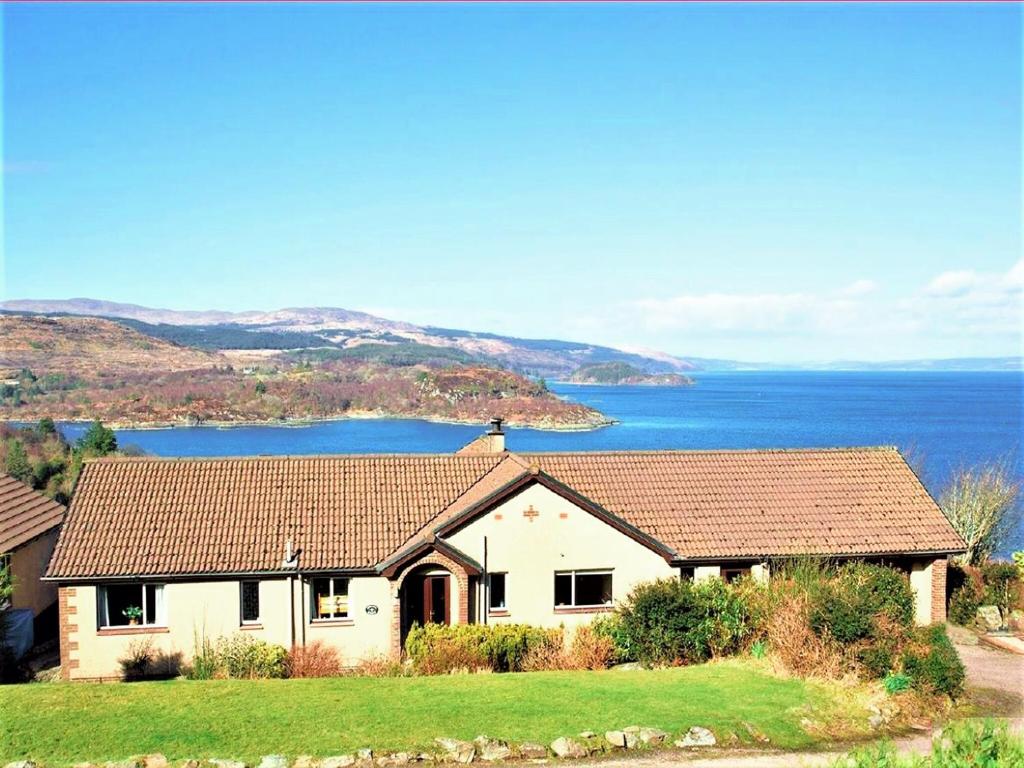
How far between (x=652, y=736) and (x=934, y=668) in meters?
6.38

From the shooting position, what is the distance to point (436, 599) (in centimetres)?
2264

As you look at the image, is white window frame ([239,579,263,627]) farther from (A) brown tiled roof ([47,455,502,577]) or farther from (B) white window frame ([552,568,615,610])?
(B) white window frame ([552,568,615,610])

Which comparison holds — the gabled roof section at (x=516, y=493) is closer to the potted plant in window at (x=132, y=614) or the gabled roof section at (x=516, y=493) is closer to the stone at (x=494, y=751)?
the potted plant in window at (x=132, y=614)

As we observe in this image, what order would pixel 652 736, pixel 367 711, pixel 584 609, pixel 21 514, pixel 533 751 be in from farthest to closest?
pixel 21 514
pixel 584 609
pixel 367 711
pixel 652 736
pixel 533 751

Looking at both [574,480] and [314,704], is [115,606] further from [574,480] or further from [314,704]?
[574,480]

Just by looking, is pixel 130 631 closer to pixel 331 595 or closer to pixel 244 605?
pixel 244 605

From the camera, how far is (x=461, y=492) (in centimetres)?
2438

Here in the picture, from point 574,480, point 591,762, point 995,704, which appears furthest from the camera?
point 574,480

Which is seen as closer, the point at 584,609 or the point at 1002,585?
the point at 584,609

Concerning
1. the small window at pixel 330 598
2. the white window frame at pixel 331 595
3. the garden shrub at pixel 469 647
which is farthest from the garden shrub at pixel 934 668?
the small window at pixel 330 598

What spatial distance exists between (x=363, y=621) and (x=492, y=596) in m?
3.06

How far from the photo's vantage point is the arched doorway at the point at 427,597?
2250cm

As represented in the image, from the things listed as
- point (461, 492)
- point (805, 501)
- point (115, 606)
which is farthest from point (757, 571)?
point (115, 606)

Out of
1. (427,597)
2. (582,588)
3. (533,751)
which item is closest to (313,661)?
(427,597)
